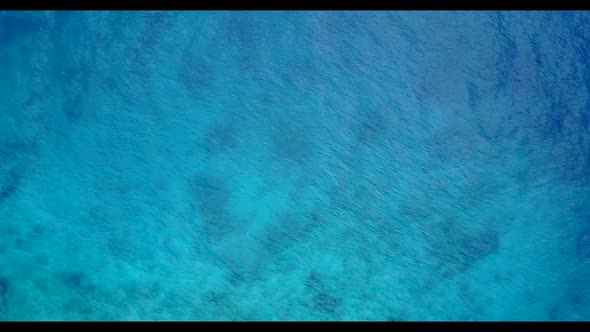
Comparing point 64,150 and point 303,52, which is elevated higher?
point 303,52

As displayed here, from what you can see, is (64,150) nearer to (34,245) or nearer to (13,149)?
(13,149)

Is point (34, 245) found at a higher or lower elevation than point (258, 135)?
lower

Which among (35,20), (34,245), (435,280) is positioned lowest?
(34,245)

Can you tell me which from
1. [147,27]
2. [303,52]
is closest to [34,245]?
[147,27]

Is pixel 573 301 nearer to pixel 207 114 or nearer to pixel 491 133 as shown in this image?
pixel 491 133
